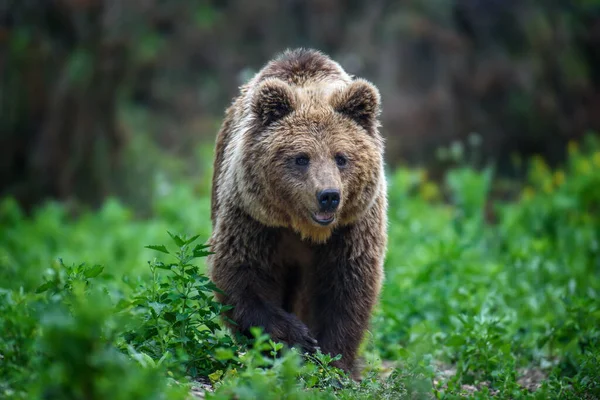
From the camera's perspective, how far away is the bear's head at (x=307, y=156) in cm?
529

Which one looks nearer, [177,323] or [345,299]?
[177,323]

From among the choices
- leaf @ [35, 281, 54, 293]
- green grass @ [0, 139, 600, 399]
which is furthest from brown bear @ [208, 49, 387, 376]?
leaf @ [35, 281, 54, 293]

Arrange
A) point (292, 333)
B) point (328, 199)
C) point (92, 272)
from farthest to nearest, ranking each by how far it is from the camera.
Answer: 1. point (292, 333)
2. point (328, 199)
3. point (92, 272)

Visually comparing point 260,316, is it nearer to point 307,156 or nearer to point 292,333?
point 292,333

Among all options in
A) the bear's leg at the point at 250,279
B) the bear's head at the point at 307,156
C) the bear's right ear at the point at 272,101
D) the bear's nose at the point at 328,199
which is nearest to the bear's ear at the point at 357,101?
the bear's head at the point at 307,156

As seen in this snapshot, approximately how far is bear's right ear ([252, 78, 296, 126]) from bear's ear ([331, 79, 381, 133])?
0.33m

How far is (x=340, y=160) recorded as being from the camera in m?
5.37

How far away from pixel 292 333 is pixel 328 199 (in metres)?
0.93

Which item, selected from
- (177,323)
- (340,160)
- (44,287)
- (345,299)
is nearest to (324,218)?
(340,160)

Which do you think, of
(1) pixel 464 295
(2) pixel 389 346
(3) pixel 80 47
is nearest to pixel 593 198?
(1) pixel 464 295

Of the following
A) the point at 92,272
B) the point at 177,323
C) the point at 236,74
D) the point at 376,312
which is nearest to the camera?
the point at 92,272

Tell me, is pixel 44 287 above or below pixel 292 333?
below

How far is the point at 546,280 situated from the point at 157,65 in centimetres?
1102

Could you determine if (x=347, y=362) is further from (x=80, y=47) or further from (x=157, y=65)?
(x=157, y=65)
